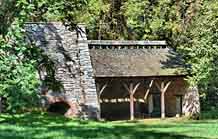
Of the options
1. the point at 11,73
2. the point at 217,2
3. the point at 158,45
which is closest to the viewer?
the point at 11,73

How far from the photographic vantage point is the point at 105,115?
36688mm

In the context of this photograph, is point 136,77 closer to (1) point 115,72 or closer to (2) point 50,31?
(1) point 115,72

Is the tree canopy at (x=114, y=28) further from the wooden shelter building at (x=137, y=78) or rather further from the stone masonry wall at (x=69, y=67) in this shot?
the wooden shelter building at (x=137, y=78)

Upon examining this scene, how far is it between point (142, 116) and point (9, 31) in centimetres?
2241

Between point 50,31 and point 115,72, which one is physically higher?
point 50,31

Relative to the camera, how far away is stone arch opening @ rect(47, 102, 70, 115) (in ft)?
103

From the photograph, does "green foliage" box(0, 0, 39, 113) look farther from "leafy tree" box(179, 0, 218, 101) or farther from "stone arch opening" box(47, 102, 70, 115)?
"stone arch opening" box(47, 102, 70, 115)

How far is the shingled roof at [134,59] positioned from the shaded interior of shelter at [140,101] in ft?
2.44

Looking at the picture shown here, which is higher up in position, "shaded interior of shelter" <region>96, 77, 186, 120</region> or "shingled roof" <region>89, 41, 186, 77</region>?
"shingled roof" <region>89, 41, 186, 77</region>

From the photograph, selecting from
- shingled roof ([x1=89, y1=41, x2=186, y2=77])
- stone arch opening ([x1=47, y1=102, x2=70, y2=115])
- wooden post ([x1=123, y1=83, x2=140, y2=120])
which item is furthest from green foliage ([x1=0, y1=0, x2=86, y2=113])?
wooden post ([x1=123, y1=83, x2=140, y2=120])

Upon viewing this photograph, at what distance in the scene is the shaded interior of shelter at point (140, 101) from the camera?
36.7 meters

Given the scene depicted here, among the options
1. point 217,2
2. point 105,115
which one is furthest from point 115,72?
point 217,2

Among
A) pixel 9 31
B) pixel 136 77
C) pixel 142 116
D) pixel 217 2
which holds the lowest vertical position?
pixel 142 116

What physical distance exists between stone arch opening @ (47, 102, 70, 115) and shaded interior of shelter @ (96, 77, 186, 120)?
486 centimetres
